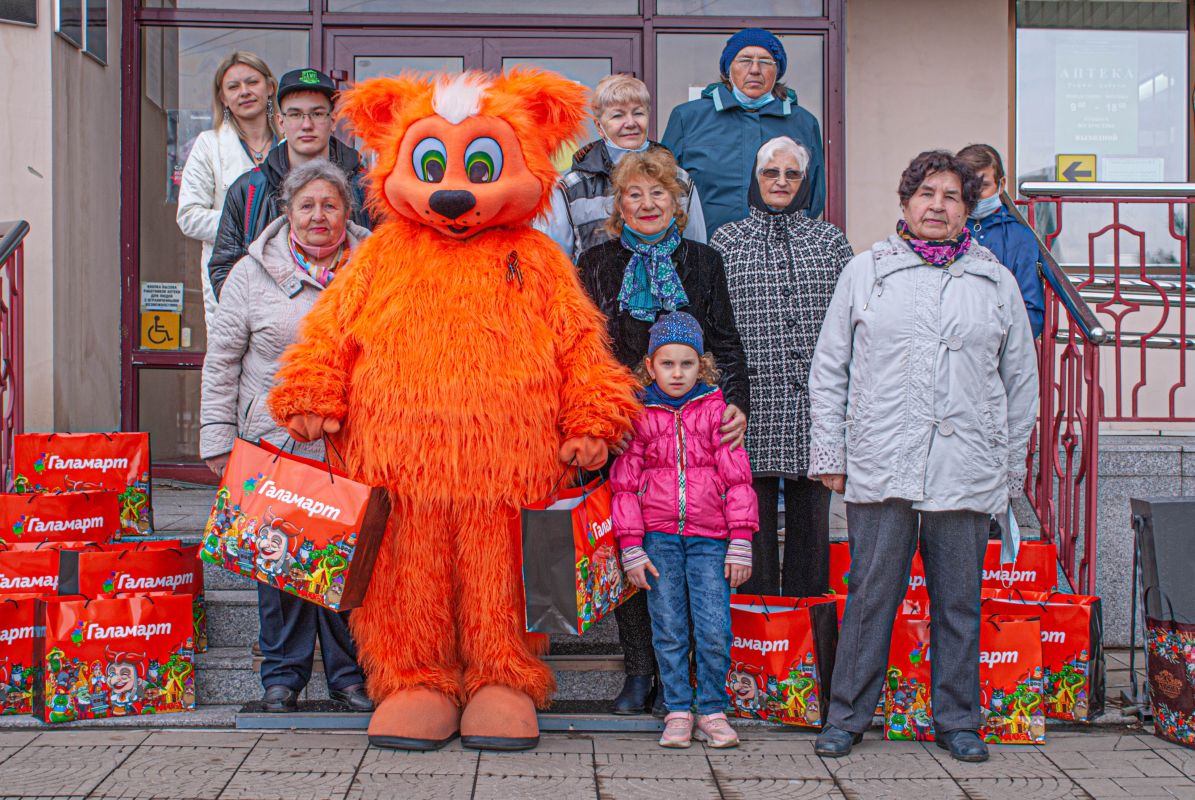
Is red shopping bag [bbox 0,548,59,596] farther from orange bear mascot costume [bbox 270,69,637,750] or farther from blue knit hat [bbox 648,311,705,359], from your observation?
blue knit hat [bbox 648,311,705,359]

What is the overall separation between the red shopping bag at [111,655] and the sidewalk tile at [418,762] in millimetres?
928

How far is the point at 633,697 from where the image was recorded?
4.56 metres

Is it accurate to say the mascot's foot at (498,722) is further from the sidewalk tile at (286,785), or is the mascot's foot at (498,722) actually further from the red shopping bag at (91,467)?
the red shopping bag at (91,467)

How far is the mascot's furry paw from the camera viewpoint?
4133 millimetres

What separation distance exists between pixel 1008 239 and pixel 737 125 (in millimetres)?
1322

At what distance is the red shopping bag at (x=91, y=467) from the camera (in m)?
5.21

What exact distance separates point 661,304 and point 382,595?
146 cm

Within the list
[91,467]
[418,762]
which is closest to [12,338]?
[91,467]

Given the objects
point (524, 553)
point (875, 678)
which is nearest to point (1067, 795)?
point (875, 678)

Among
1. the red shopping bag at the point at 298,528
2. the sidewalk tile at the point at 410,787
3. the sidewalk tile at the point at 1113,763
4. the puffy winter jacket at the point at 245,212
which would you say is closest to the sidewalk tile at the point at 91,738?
the red shopping bag at the point at 298,528

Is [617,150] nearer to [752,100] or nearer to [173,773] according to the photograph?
[752,100]

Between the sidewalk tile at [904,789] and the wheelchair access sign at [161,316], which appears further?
the wheelchair access sign at [161,316]

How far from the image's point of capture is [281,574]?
3.99 metres

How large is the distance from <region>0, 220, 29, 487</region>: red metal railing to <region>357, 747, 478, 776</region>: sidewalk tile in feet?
8.21
